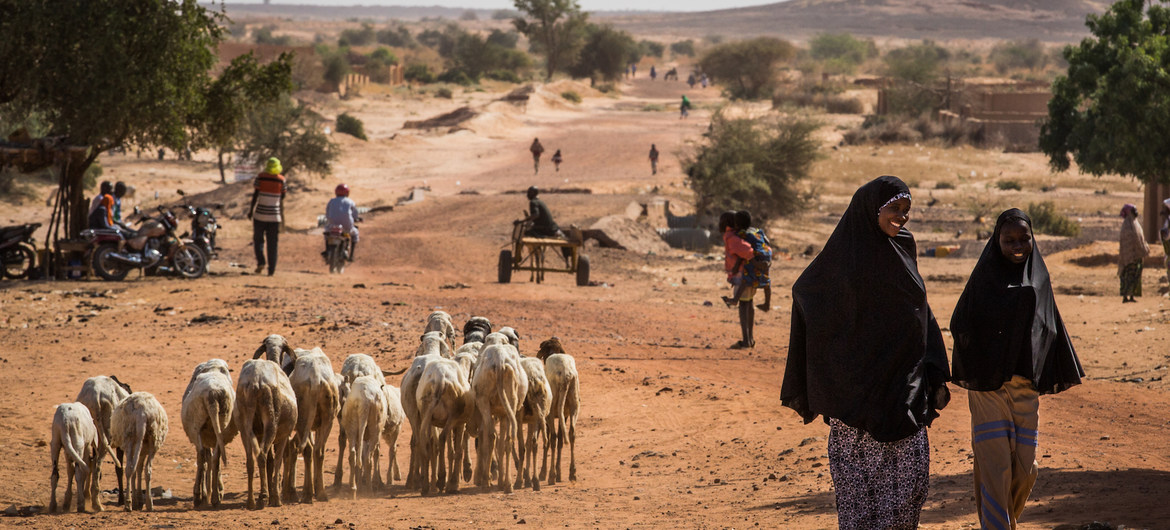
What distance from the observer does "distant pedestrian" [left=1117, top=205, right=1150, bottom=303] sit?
15438 mm

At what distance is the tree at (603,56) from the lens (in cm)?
8144

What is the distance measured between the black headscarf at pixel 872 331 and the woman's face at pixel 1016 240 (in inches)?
23.8

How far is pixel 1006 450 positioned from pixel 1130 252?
12.1 metres

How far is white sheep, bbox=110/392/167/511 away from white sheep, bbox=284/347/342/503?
78 centimetres

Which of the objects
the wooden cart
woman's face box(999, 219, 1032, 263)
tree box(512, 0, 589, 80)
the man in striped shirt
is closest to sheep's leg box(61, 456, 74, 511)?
woman's face box(999, 219, 1032, 263)

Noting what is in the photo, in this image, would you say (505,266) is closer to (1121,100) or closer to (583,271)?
(583,271)

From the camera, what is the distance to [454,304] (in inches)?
562

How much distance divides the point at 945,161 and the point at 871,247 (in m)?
37.1

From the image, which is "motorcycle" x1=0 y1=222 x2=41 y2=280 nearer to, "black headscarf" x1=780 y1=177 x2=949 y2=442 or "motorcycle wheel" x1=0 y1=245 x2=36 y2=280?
"motorcycle wheel" x1=0 y1=245 x2=36 y2=280

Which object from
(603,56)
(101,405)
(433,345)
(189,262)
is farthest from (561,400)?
(603,56)

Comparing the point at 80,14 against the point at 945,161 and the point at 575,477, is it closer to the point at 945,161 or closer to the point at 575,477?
the point at 575,477

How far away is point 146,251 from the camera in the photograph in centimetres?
1591

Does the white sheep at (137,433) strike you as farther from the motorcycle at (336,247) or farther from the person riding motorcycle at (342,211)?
the motorcycle at (336,247)

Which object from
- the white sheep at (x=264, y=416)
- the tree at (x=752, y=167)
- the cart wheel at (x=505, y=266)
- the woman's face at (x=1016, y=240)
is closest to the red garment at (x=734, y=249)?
the cart wheel at (x=505, y=266)
